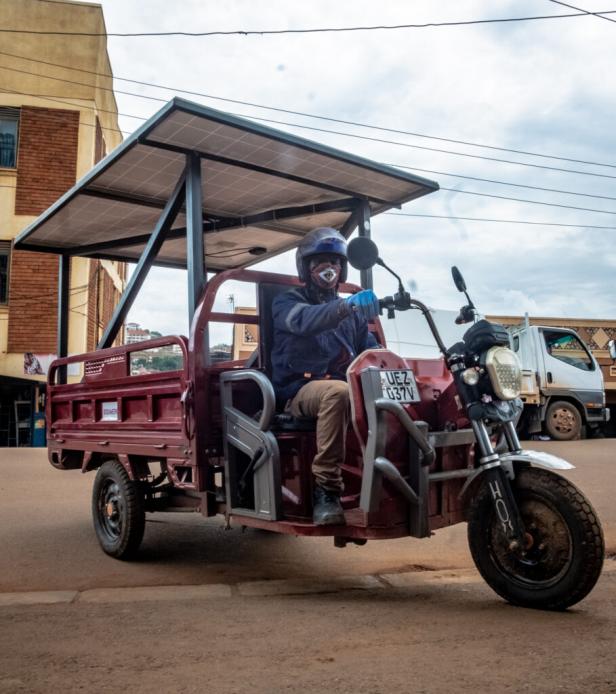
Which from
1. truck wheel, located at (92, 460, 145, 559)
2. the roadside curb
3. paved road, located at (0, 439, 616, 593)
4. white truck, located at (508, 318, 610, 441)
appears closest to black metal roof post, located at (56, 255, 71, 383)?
paved road, located at (0, 439, 616, 593)

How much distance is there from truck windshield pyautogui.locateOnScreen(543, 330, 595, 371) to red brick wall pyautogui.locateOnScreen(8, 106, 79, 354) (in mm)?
10613

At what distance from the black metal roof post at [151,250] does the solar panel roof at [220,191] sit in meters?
0.26

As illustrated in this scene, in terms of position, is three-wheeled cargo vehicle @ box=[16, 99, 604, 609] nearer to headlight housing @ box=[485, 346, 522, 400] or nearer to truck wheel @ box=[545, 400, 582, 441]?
headlight housing @ box=[485, 346, 522, 400]

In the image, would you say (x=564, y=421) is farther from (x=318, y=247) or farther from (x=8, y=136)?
(x=8, y=136)

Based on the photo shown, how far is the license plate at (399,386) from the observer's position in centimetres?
378

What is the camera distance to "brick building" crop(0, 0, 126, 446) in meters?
15.7

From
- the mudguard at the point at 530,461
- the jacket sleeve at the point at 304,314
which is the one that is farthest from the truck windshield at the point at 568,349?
the mudguard at the point at 530,461

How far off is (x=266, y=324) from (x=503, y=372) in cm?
166

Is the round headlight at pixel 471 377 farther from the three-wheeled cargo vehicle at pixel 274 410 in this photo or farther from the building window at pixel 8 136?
the building window at pixel 8 136

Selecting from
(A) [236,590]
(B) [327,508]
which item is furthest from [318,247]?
(A) [236,590]

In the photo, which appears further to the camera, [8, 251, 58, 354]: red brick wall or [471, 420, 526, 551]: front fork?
[8, 251, 58, 354]: red brick wall

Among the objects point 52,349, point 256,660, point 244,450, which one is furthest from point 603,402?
point 256,660

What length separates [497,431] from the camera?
12.7 ft

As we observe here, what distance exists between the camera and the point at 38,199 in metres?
16.0
